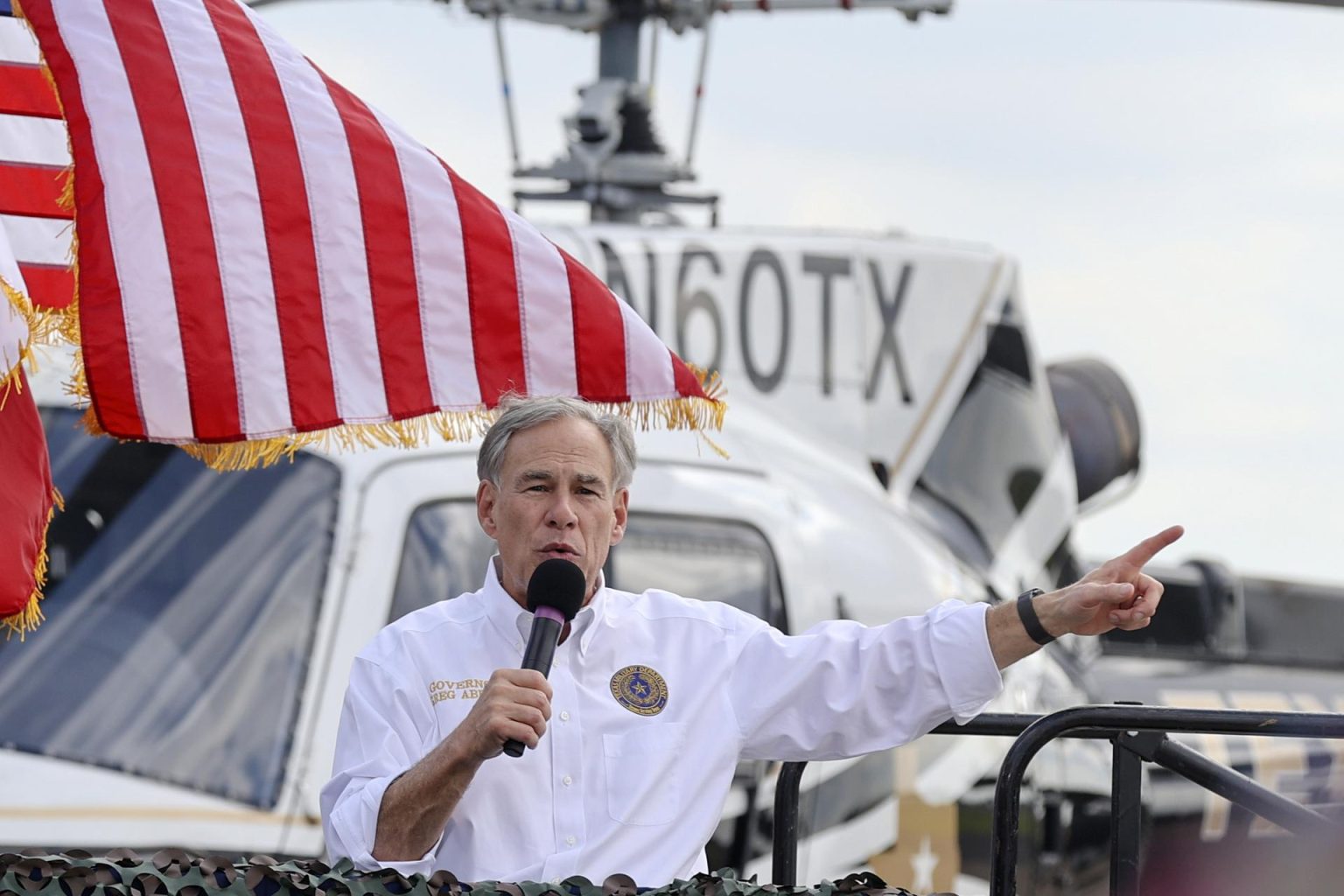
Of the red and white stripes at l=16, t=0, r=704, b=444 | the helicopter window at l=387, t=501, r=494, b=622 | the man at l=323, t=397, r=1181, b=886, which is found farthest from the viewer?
the helicopter window at l=387, t=501, r=494, b=622

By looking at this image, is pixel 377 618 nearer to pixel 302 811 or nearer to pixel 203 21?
pixel 302 811

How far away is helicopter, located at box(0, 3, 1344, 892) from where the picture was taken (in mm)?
5188

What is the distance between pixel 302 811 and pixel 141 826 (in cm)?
45

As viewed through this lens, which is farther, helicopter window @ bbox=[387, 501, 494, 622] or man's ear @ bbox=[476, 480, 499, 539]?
helicopter window @ bbox=[387, 501, 494, 622]

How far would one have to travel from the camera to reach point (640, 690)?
9.57 ft

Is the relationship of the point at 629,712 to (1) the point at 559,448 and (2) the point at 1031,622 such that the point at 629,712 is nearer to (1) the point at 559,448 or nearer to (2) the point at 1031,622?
(1) the point at 559,448

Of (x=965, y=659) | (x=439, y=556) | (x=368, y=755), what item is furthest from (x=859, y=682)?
(x=439, y=556)

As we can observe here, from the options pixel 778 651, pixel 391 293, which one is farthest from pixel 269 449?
pixel 778 651

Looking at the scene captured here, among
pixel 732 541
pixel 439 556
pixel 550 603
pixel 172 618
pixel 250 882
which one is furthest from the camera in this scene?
pixel 732 541

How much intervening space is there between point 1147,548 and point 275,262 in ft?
5.60

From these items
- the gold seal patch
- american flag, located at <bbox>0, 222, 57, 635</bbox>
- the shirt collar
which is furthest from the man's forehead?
american flag, located at <bbox>0, 222, 57, 635</bbox>

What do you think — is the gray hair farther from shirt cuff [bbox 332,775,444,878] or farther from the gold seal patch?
shirt cuff [bbox 332,775,444,878]

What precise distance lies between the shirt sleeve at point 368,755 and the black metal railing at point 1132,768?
2.35 ft

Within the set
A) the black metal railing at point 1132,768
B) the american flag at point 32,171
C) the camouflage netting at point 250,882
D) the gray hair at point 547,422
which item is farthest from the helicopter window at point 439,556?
the camouflage netting at point 250,882
